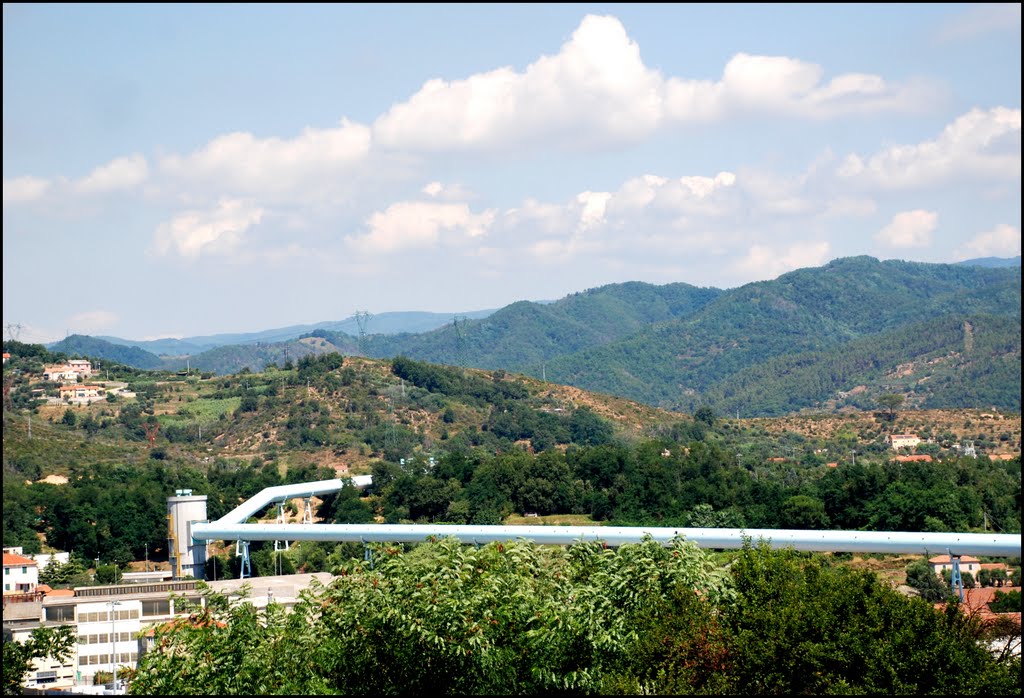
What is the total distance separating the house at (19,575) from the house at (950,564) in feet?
121

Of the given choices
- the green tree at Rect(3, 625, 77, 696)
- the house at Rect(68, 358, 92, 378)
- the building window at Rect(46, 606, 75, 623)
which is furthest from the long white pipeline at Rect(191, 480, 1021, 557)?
the house at Rect(68, 358, 92, 378)

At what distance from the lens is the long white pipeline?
40.6 m

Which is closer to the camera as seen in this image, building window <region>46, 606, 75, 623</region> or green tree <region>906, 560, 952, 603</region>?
building window <region>46, 606, 75, 623</region>

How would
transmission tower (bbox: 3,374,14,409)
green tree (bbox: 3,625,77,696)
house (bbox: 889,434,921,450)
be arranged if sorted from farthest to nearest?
house (bbox: 889,434,921,450) < transmission tower (bbox: 3,374,14,409) < green tree (bbox: 3,625,77,696)

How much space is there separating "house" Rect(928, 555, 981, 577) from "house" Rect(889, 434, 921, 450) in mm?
43581

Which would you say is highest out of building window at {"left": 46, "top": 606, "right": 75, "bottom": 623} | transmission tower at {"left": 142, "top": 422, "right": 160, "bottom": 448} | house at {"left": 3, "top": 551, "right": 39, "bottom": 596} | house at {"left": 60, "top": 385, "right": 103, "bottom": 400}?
house at {"left": 60, "top": 385, "right": 103, "bottom": 400}

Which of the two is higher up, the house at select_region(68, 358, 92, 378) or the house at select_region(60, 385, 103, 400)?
the house at select_region(68, 358, 92, 378)

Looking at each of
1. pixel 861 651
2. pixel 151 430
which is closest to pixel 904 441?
pixel 151 430

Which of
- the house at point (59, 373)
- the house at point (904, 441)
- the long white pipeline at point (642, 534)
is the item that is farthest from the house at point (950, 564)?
the house at point (59, 373)

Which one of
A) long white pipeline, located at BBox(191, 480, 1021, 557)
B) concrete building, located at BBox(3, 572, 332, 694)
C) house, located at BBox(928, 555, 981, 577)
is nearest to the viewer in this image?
concrete building, located at BBox(3, 572, 332, 694)

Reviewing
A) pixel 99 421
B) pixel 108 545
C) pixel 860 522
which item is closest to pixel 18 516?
pixel 108 545

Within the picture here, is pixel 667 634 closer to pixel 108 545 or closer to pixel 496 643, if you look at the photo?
pixel 496 643

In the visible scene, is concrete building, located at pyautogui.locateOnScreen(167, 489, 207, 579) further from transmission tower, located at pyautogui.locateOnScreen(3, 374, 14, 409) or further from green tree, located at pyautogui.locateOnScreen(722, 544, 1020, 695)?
green tree, located at pyautogui.locateOnScreen(722, 544, 1020, 695)

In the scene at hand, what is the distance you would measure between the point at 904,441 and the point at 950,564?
48345mm
